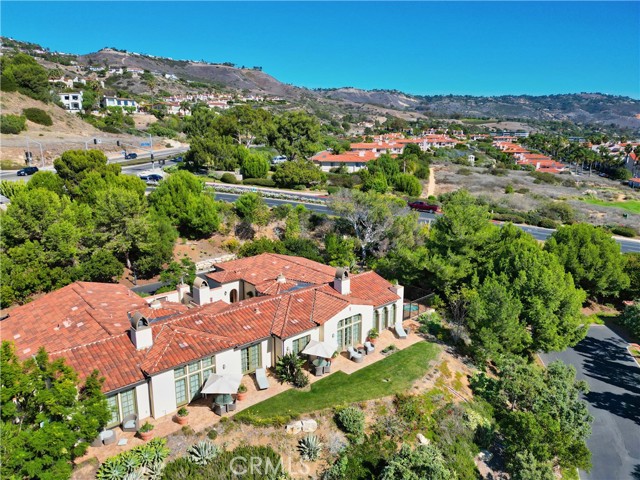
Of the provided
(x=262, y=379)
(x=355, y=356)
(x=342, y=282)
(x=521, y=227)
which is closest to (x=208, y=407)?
(x=262, y=379)

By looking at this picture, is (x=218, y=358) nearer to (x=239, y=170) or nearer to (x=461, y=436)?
(x=461, y=436)

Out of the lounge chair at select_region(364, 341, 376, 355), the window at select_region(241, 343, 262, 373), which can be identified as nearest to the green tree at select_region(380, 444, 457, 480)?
the lounge chair at select_region(364, 341, 376, 355)

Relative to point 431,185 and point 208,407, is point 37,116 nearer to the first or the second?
point 431,185

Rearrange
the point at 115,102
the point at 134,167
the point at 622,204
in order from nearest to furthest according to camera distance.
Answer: the point at 134,167 → the point at 622,204 → the point at 115,102

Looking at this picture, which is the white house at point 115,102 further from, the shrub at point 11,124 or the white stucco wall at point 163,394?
the white stucco wall at point 163,394

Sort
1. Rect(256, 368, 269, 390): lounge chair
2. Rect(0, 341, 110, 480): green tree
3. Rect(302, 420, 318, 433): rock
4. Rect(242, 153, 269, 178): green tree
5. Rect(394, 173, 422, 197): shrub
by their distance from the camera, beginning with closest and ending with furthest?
1. Rect(0, 341, 110, 480): green tree
2. Rect(302, 420, 318, 433): rock
3. Rect(256, 368, 269, 390): lounge chair
4. Rect(242, 153, 269, 178): green tree
5. Rect(394, 173, 422, 197): shrub

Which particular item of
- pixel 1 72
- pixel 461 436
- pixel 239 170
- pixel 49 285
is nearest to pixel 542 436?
pixel 461 436

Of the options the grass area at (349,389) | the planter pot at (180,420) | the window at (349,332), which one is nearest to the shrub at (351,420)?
the grass area at (349,389)

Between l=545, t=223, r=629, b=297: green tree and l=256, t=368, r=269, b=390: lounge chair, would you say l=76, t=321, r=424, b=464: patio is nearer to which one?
l=256, t=368, r=269, b=390: lounge chair
